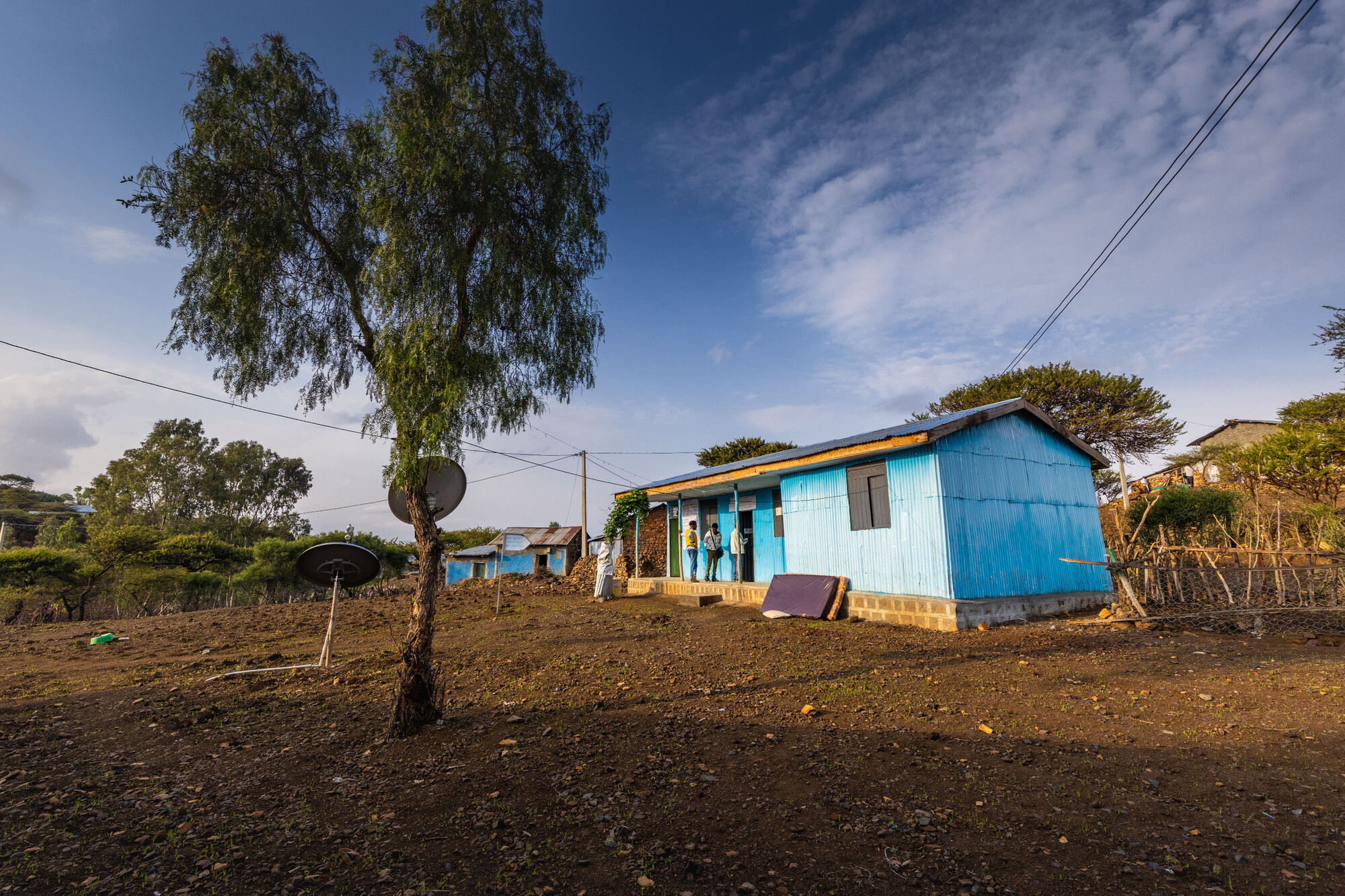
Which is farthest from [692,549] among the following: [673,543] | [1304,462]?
[1304,462]

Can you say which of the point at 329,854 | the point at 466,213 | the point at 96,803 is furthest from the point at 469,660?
the point at 466,213

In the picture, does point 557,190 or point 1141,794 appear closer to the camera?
point 1141,794

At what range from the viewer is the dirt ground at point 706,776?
116 inches

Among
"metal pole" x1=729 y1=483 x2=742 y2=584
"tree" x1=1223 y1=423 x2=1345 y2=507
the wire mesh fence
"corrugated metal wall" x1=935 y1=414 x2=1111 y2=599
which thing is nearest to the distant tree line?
"metal pole" x1=729 y1=483 x2=742 y2=584

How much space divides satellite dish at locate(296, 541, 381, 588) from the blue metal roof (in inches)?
323

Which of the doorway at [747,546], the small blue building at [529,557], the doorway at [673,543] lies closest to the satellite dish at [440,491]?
the doorway at [747,546]

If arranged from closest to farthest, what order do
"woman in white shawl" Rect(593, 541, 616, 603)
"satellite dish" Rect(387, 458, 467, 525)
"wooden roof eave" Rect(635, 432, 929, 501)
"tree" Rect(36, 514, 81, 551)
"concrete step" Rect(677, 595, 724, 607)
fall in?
"satellite dish" Rect(387, 458, 467, 525) < "wooden roof eave" Rect(635, 432, 929, 501) < "concrete step" Rect(677, 595, 724, 607) < "woman in white shawl" Rect(593, 541, 616, 603) < "tree" Rect(36, 514, 81, 551)

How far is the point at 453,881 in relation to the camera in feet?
9.48

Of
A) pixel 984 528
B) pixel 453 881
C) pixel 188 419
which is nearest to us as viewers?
pixel 453 881

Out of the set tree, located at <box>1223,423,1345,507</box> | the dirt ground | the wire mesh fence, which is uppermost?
tree, located at <box>1223,423,1345,507</box>

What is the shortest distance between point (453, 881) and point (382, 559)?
27308 mm

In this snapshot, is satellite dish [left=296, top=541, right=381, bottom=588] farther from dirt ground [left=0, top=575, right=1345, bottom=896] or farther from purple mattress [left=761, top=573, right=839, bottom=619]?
purple mattress [left=761, top=573, right=839, bottom=619]

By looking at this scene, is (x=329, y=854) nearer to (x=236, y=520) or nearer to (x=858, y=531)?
(x=858, y=531)

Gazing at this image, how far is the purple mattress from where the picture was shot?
1123cm
